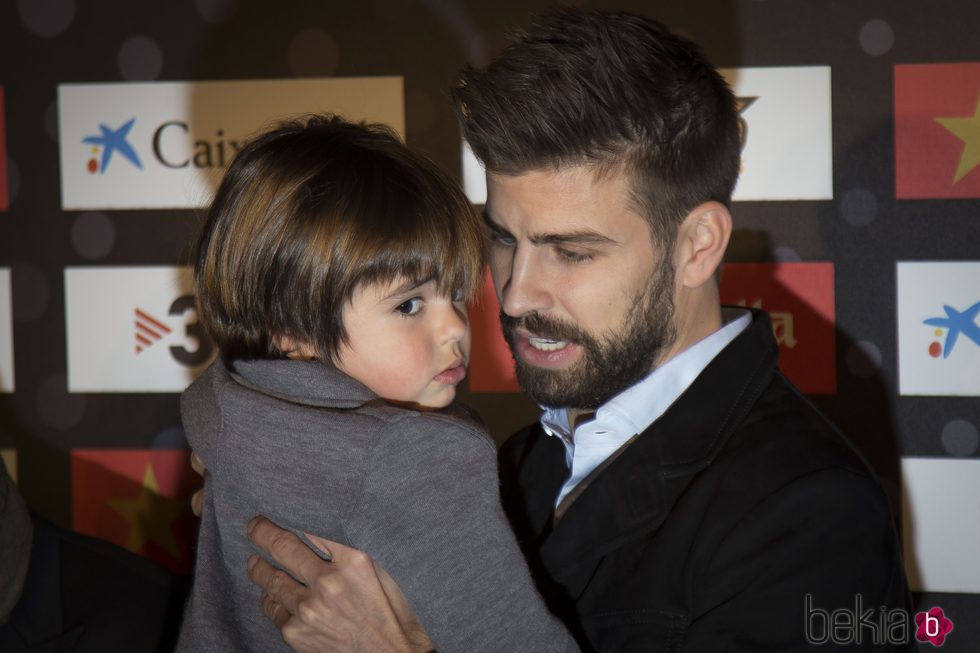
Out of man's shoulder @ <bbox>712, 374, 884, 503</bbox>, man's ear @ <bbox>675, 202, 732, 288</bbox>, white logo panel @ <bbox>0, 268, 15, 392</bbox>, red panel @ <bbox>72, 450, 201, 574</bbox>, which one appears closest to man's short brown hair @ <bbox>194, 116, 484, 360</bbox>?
man's ear @ <bbox>675, 202, 732, 288</bbox>

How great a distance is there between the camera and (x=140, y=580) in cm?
164

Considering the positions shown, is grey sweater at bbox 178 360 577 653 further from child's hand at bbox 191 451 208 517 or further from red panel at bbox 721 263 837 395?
red panel at bbox 721 263 837 395

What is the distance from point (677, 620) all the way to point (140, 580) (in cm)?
90

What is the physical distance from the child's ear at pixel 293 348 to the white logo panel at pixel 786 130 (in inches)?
54.7

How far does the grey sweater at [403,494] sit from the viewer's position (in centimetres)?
116

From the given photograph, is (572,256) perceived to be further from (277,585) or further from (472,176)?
(472,176)

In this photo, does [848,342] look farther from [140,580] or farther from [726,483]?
[140,580]

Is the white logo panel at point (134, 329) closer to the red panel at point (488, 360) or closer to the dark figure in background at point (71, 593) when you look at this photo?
the red panel at point (488, 360)

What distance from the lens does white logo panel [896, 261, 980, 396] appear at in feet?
7.69

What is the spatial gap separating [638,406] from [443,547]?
1.62ft

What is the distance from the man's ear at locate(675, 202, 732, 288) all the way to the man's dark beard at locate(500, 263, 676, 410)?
31 millimetres

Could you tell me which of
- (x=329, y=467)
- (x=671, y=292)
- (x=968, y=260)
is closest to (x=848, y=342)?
(x=968, y=260)

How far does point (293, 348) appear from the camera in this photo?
1.42m

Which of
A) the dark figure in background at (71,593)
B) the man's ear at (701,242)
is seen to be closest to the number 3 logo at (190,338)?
the dark figure in background at (71,593)
